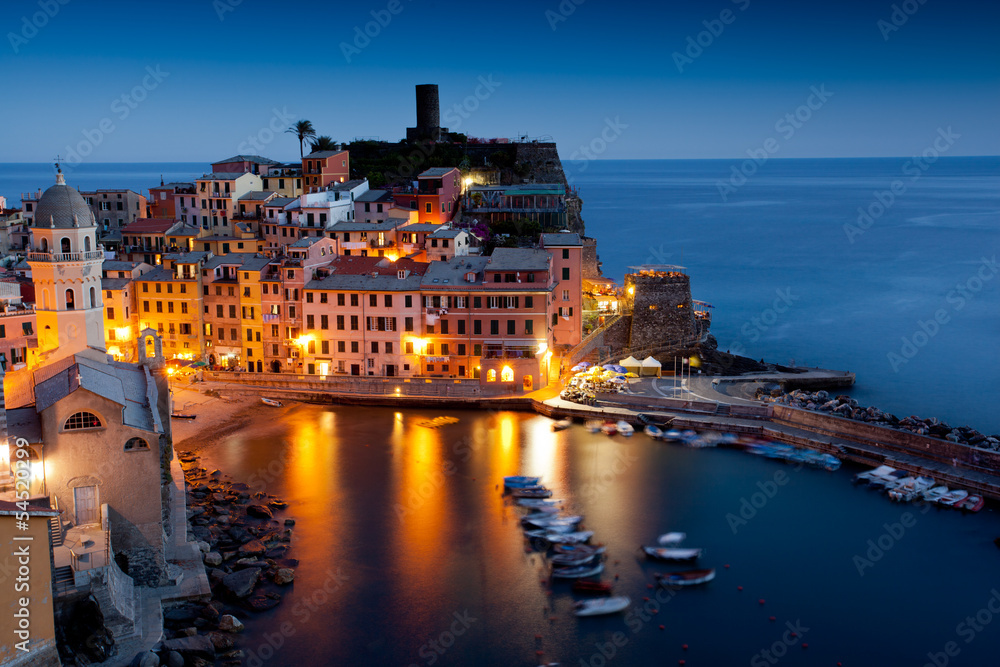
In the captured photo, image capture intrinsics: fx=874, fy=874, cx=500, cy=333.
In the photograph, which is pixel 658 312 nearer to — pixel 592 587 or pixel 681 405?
pixel 681 405

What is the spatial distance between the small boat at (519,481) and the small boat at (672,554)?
229 inches

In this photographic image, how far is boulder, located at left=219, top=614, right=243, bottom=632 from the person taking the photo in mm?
20922

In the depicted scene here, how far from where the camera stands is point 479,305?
40.8 meters

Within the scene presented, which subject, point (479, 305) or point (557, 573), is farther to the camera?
point (479, 305)

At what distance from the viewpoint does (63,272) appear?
25.6 meters

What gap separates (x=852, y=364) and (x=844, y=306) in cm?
1831

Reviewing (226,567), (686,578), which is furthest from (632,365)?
(226,567)

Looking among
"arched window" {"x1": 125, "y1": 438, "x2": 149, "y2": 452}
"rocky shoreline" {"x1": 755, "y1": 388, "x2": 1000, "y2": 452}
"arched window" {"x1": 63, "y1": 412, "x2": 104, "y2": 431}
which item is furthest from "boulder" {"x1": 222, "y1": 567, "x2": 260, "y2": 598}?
"rocky shoreline" {"x1": 755, "y1": 388, "x2": 1000, "y2": 452}

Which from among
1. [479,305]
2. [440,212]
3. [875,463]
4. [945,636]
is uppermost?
[440,212]

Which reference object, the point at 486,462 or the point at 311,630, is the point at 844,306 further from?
the point at 311,630

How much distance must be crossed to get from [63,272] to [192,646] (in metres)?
12.2

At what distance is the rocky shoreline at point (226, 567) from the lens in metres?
19.7

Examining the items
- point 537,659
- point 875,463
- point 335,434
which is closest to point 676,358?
point 875,463
